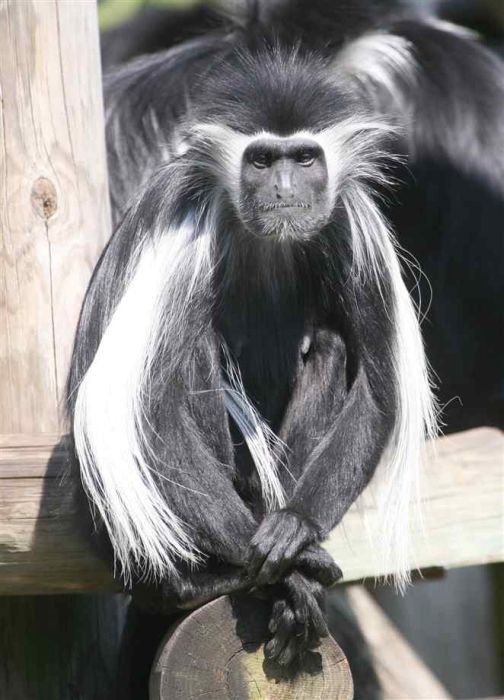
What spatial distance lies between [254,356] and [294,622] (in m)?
0.58

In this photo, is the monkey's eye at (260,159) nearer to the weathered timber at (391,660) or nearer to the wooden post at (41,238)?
the wooden post at (41,238)

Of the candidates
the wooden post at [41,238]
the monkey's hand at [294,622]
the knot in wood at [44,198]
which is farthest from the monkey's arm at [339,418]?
the knot in wood at [44,198]

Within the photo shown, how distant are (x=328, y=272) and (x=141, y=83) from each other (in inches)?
67.8

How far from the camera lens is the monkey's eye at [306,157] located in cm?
239

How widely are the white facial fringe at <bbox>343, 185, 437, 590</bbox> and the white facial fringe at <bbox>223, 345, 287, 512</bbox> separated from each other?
248mm

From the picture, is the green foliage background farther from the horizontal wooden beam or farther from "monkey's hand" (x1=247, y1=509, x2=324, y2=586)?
"monkey's hand" (x1=247, y1=509, x2=324, y2=586)

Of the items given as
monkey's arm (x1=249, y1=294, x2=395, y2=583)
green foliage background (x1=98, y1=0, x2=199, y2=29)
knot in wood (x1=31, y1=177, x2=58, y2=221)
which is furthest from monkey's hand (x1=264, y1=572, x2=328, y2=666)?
green foliage background (x1=98, y1=0, x2=199, y2=29)

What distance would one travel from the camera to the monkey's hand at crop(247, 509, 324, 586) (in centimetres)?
219

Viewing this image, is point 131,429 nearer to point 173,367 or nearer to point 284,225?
point 173,367

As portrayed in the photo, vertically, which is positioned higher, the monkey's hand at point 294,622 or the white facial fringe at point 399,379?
the white facial fringe at point 399,379

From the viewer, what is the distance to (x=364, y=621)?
3984mm

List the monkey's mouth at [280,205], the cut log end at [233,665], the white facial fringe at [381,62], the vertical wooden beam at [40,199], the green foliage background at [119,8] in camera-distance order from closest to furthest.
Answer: the cut log end at [233,665]
the monkey's mouth at [280,205]
the vertical wooden beam at [40,199]
the white facial fringe at [381,62]
the green foliage background at [119,8]

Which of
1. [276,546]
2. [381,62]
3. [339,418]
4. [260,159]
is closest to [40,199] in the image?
[260,159]

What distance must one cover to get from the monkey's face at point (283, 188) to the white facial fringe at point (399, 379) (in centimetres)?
9
